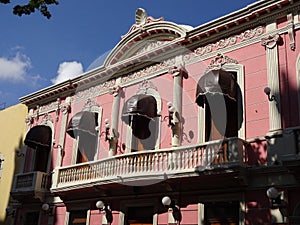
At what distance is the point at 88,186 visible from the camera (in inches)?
502

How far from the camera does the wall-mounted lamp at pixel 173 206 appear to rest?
35.6 ft

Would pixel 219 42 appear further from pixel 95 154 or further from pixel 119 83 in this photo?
pixel 95 154

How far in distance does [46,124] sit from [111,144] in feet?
14.4

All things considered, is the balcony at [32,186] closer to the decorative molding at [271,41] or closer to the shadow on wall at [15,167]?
the shadow on wall at [15,167]

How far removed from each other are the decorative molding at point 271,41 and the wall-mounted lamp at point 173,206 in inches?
191

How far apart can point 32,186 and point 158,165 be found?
618 cm

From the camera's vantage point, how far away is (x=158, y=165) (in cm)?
1128

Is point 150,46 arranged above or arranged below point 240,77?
above

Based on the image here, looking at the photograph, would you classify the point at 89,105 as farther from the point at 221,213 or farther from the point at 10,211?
the point at 221,213

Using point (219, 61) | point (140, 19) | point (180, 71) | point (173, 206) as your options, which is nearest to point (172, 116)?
point (180, 71)

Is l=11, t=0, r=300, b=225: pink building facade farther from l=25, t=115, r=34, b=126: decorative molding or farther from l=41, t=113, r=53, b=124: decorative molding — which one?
l=25, t=115, r=34, b=126: decorative molding

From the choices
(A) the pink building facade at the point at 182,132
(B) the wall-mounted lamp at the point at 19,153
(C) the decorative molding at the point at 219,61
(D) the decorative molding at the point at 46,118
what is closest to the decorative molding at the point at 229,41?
(A) the pink building facade at the point at 182,132

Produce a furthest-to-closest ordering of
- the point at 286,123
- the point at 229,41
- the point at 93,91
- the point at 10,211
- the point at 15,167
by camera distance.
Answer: the point at 15,167 → the point at 10,211 → the point at 93,91 → the point at 229,41 → the point at 286,123

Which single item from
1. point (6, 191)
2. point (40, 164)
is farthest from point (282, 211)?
point (6, 191)
